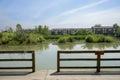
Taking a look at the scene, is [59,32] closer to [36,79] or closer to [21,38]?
[21,38]

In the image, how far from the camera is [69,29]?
134 m

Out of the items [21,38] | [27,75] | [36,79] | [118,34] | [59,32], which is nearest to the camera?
[36,79]

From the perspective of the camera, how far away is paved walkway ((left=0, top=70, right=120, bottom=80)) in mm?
6668

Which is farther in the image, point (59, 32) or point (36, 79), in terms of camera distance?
point (59, 32)

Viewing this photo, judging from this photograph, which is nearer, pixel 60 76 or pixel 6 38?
pixel 60 76

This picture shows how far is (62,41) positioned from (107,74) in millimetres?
36842

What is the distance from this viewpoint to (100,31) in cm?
12038

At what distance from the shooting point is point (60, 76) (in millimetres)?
6938

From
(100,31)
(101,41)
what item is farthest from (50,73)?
(100,31)

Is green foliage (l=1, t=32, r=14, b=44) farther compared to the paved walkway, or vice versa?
green foliage (l=1, t=32, r=14, b=44)

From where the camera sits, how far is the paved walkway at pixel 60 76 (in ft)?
21.9

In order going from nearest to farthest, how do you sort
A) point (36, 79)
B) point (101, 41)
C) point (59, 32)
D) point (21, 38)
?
point (36, 79), point (21, 38), point (101, 41), point (59, 32)

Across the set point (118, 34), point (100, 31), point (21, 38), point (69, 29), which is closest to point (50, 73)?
point (21, 38)

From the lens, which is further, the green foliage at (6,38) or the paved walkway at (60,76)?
the green foliage at (6,38)
